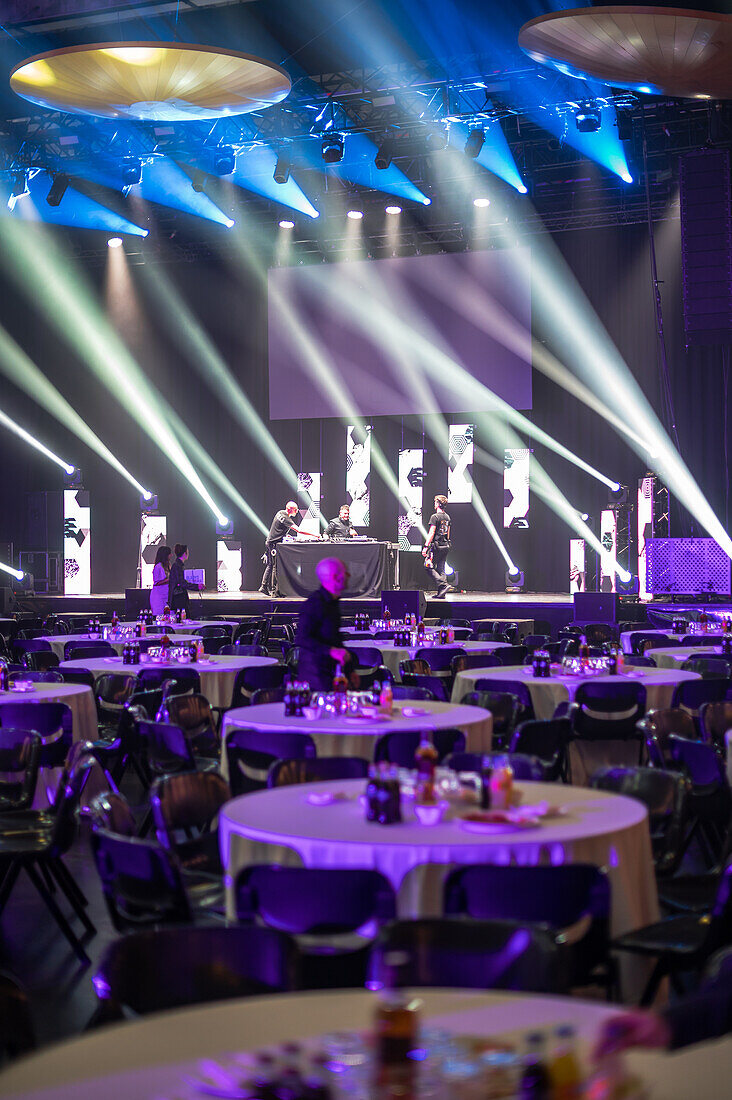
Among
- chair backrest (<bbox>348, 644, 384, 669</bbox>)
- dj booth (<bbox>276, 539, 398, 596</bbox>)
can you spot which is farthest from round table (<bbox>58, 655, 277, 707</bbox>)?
dj booth (<bbox>276, 539, 398, 596</bbox>)

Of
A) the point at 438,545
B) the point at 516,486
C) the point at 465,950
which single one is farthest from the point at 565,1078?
the point at 516,486

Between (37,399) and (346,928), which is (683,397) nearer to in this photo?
(37,399)

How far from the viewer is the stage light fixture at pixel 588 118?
13211 millimetres

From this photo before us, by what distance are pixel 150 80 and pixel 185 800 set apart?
5811mm

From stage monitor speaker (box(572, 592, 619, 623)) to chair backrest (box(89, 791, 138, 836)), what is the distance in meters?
10.6

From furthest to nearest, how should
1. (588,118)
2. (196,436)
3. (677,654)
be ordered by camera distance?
(196,436) < (588,118) < (677,654)

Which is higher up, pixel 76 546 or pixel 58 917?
pixel 76 546

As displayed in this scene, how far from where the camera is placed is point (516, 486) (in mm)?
18562

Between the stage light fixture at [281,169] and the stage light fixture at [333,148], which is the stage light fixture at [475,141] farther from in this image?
the stage light fixture at [281,169]

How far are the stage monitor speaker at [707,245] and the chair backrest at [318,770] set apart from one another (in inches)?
364

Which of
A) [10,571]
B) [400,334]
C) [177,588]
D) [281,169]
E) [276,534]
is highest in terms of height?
[281,169]

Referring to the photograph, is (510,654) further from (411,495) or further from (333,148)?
(411,495)

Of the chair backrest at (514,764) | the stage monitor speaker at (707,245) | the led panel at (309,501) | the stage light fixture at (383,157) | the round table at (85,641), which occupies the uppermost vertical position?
the stage light fixture at (383,157)

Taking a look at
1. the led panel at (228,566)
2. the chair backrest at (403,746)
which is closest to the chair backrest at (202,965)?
the chair backrest at (403,746)
